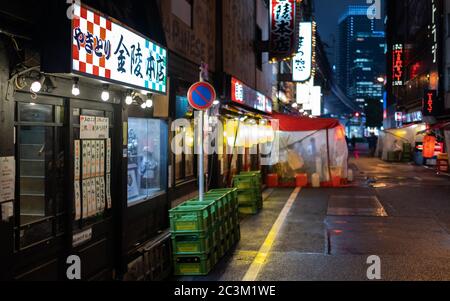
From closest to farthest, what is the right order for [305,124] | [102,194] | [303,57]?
[102,194], [305,124], [303,57]

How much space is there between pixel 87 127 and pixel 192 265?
115 inches

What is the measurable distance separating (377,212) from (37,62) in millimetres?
11463

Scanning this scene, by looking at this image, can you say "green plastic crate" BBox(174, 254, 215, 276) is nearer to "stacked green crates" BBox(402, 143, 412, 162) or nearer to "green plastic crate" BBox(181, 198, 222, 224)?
"green plastic crate" BBox(181, 198, 222, 224)

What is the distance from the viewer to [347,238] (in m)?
10.9

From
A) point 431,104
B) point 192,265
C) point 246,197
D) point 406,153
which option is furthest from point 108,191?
point 406,153

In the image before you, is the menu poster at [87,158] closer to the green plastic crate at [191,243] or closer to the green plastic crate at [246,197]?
the green plastic crate at [191,243]

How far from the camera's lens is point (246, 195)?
568 inches

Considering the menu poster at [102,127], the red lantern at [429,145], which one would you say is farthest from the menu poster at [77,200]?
the red lantern at [429,145]

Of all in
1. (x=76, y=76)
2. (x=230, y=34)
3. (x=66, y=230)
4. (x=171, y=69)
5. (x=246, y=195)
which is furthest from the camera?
(x=230, y=34)

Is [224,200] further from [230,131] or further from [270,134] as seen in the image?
[270,134]

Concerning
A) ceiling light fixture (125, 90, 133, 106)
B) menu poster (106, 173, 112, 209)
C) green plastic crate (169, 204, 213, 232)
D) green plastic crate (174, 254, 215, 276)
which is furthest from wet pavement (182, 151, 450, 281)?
ceiling light fixture (125, 90, 133, 106)

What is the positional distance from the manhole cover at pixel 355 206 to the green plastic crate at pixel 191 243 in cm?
709

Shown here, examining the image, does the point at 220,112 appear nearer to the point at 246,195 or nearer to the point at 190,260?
the point at 246,195
